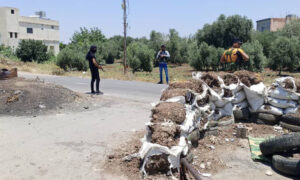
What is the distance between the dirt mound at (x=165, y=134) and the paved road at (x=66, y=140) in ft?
2.58

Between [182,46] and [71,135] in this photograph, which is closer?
[71,135]

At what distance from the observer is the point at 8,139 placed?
5297mm

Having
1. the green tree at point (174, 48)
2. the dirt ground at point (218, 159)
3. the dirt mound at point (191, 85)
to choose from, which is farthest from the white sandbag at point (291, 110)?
the green tree at point (174, 48)

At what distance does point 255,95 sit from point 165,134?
3.18 metres

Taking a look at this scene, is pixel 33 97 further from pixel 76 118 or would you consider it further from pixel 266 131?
pixel 266 131

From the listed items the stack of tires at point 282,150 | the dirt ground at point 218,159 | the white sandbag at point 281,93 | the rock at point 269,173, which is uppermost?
the white sandbag at point 281,93

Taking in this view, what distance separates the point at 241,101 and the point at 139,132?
2498 mm

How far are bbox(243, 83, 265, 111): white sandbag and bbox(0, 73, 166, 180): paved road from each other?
2623 millimetres

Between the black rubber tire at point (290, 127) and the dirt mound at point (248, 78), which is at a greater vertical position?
the dirt mound at point (248, 78)

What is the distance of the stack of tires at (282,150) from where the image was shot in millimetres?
3877

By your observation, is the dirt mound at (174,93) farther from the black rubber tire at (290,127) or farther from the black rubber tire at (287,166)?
the black rubber tire at (290,127)

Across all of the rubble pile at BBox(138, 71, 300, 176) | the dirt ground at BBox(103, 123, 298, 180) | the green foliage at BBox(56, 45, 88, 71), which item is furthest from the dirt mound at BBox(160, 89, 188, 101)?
the green foliage at BBox(56, 45, 88, 71)

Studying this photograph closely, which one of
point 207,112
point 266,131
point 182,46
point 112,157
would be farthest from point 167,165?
point 182,46

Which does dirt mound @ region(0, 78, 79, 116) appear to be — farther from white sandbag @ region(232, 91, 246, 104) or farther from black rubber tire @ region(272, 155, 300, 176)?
black rubber tire @ region(272, 155, 300, 176)
